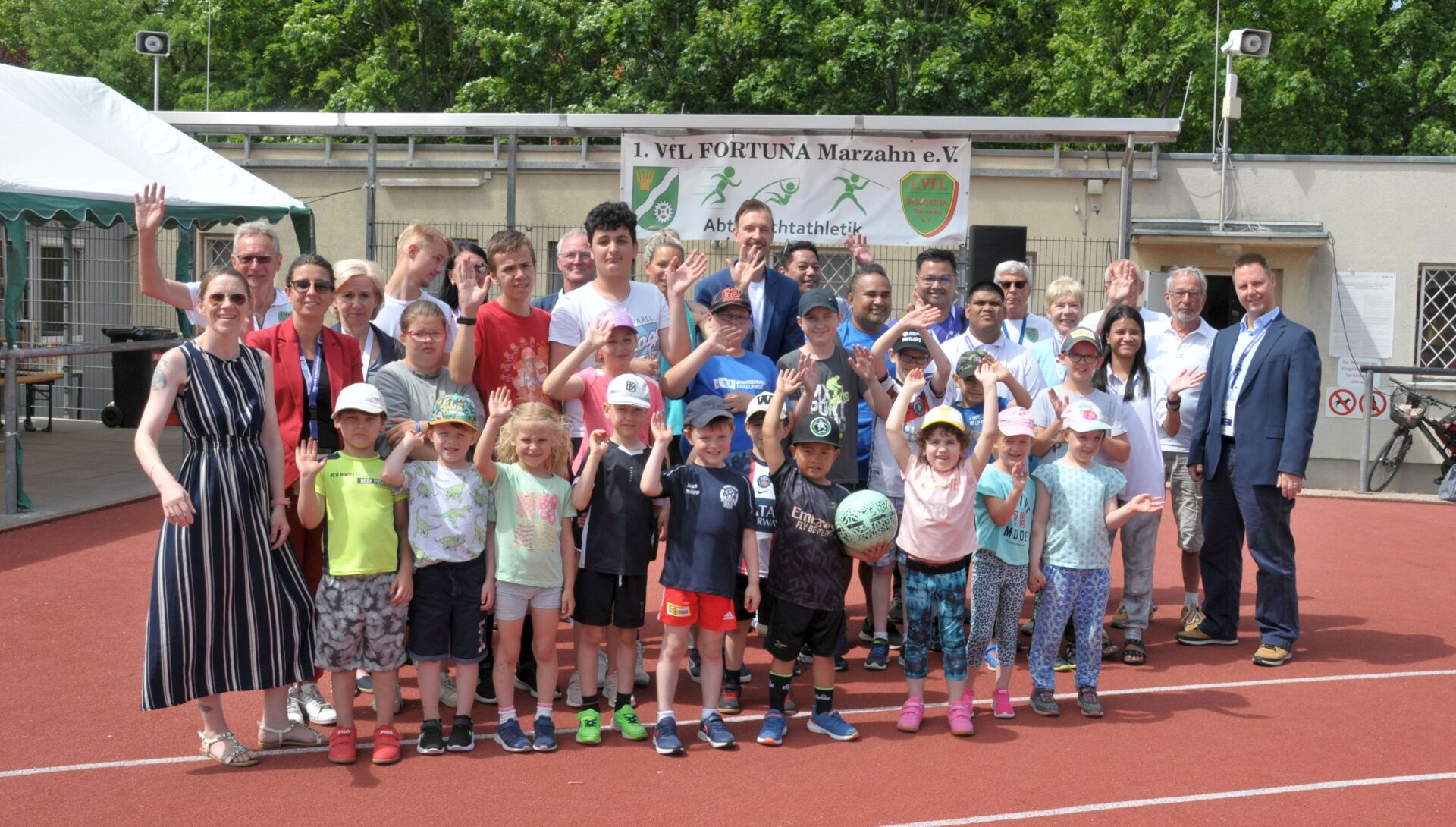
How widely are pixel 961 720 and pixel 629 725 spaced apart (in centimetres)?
143

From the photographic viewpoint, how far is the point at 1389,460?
15.1 meters

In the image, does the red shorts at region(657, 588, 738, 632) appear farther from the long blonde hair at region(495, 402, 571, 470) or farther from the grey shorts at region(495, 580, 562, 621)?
the long blonde hair at region(495, 402, 571, 470)

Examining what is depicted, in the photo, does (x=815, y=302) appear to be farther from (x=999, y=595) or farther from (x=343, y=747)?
(x=343, y=747)

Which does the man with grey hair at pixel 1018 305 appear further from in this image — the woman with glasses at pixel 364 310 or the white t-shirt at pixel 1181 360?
the woman with glasses at pixel 364 310

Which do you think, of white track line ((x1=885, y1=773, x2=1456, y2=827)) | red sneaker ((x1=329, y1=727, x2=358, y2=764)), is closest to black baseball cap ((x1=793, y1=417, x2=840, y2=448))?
white track line ((x1=885, y1=773, x2=1456, y2=827))

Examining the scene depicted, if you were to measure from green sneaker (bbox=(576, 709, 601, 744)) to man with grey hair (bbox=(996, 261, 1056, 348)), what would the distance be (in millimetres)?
3212

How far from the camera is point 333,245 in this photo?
17.6m

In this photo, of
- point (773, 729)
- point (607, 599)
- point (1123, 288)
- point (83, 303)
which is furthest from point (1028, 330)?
point (83, 303)

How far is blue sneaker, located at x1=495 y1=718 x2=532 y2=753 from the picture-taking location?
16.8 feet

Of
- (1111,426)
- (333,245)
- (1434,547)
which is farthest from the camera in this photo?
(333,245)

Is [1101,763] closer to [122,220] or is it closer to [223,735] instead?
[223,735]

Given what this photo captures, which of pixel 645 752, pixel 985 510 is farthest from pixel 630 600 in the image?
pixel 985 510

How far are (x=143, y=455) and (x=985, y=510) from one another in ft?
11.5

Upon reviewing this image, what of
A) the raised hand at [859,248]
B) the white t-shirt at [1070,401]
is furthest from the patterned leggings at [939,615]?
the raised hand at [859,248]
